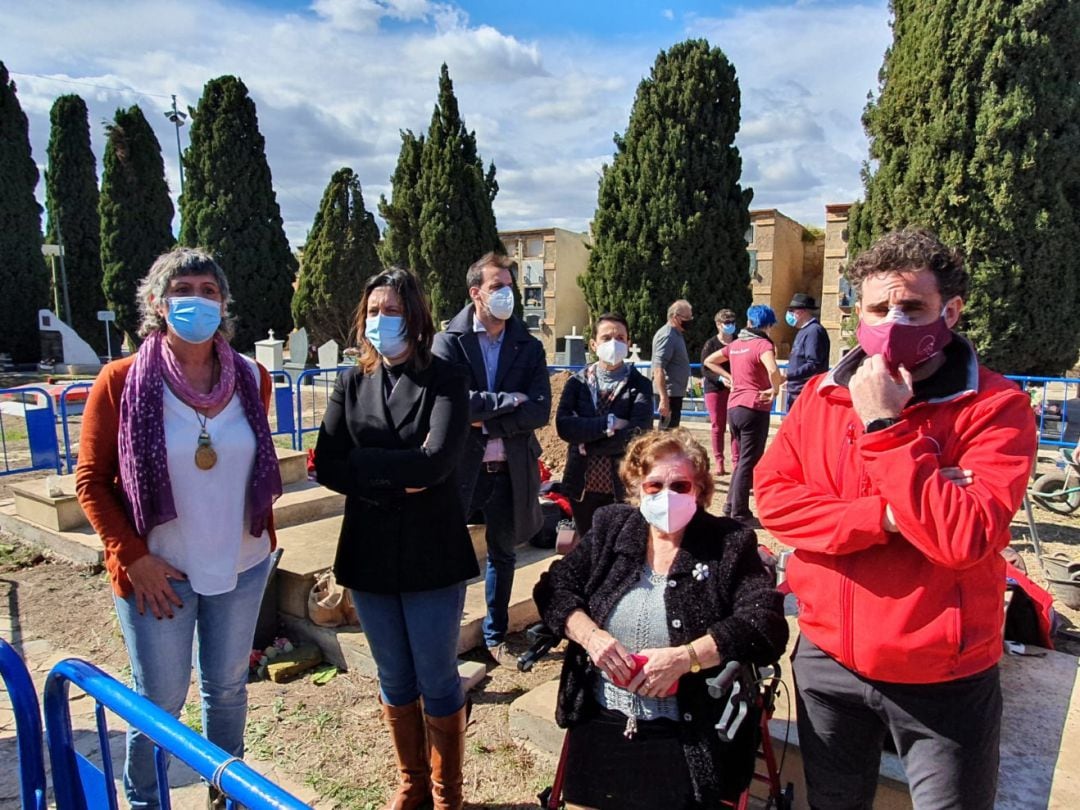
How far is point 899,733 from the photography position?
1771 millimetres

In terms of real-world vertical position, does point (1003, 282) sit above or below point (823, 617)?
above

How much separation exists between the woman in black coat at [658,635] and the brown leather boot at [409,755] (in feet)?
1.90

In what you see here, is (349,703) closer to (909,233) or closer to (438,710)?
(438,710)

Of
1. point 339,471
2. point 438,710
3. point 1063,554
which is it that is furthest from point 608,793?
point 1063,554

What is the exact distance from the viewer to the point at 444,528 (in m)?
2.44

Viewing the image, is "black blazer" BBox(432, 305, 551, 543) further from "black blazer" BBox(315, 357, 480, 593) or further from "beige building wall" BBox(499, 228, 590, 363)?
"beige building wall" BBox(499, 228, 590, 363)

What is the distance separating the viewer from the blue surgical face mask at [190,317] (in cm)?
229

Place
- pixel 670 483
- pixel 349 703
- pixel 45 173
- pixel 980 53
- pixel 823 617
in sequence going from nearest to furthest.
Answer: pixel 823 617, pixel 670 483, pixel 349 703, pixel 980 53, pixel 45 173

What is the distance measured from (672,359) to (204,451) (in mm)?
6245

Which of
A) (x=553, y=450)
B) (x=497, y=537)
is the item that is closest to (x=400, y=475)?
(x=497, y=537)

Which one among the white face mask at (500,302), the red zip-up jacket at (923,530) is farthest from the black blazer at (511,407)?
the red zip-up jacket at (923,530)

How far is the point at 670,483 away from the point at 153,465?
1654mm

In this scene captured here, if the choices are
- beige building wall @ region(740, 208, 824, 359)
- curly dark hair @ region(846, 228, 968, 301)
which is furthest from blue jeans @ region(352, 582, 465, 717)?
beige building wall @ region(740, 208, 824, 359)

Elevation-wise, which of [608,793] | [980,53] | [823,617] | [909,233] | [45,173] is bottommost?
[608,793]
